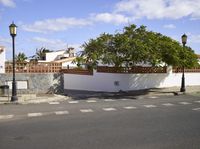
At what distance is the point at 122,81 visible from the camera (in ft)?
80.8

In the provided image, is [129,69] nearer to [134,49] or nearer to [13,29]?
[134,49]

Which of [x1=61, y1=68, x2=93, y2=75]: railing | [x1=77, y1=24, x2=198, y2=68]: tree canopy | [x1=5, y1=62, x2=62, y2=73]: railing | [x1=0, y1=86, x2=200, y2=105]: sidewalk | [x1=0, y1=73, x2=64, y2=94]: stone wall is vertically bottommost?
[x1=0, y1=86, x2=200, y2=105]: sidewalk

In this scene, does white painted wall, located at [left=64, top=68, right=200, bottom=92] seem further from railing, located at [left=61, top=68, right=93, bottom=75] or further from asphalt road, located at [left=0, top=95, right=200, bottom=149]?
asphalt road, located at [left=0, top=95, right=200, bottom=149]

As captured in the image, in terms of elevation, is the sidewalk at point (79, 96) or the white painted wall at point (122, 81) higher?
the white painted wall at point (122, 81)

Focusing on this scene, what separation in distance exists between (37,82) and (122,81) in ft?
20.0

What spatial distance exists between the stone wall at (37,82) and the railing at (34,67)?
0.37 meters

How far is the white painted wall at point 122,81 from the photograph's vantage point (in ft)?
81.3

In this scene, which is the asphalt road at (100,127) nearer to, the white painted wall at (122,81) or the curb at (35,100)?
the curb at (35,100)

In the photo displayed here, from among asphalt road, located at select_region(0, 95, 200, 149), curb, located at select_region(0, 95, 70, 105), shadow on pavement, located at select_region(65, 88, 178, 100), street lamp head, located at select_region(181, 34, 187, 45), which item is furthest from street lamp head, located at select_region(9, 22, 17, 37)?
street lamp head, located at select_region(181, 34, 187, 45)

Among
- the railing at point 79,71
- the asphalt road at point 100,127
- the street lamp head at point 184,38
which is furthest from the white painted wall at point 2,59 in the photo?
the street lamp head at point 184,38

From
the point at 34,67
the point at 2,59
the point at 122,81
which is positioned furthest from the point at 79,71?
the point at 2,59

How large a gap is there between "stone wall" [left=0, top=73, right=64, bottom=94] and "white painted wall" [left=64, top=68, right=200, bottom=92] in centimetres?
306

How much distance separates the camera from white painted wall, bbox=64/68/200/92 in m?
24.8

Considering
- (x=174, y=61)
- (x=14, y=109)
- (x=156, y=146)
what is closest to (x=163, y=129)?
(x=156, y=146)
